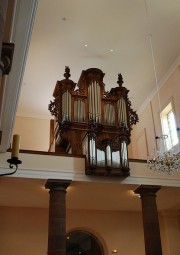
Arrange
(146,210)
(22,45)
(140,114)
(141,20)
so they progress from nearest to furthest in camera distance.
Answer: (22,45)
(146,210)
(141,20)
(140,114)

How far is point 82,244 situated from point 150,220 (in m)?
4.51

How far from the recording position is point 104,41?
41.9 ft

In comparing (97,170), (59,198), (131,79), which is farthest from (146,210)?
(131,79)

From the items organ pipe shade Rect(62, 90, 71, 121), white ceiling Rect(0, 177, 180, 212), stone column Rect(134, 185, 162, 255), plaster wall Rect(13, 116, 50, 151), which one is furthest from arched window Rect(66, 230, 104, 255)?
organ pipe shade Rect(62, 90, 71, 121)

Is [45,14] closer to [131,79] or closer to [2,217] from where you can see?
[131,79]

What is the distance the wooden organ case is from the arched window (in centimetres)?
388

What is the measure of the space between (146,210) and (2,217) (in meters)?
5.46

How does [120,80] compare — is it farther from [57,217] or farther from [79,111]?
[57,217]

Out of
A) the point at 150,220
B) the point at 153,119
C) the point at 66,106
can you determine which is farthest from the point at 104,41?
the point at 150,220

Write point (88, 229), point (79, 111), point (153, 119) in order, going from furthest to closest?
point (153, 119), point (88, 229), point (79, 111)

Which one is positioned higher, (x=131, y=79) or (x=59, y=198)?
(x=131, y=79)

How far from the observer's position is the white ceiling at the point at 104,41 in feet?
37.4

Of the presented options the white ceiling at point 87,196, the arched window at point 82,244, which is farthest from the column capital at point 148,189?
the arched window at point 82,244

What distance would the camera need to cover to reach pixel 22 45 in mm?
5137
